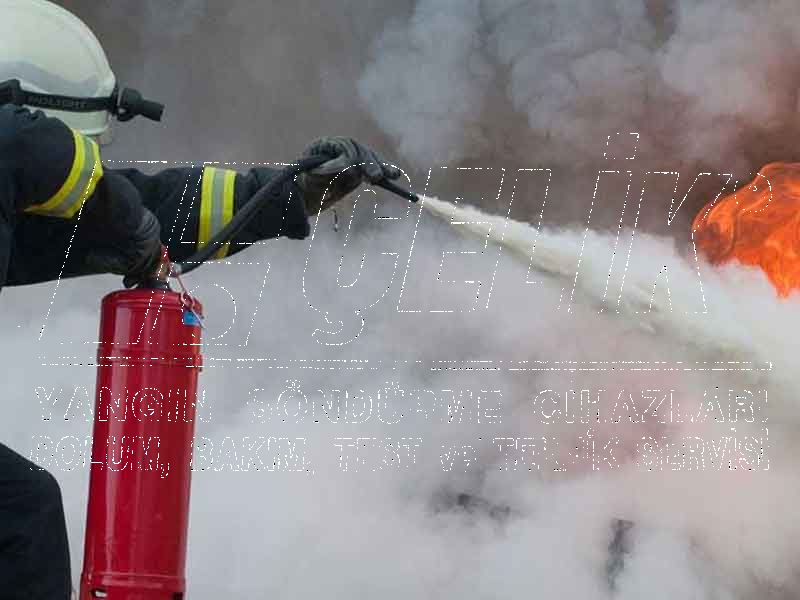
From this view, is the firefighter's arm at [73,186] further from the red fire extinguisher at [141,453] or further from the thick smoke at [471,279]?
the thick smoke at [471,279]

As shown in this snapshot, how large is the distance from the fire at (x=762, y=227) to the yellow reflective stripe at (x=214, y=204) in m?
2.07

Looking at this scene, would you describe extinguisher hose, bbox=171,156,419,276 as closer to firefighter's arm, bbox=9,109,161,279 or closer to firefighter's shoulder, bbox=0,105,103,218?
firefighter's arm, bbox=9,109,161,279

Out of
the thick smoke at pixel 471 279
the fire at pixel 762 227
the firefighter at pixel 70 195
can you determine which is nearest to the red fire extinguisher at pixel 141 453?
the firefighter at pixel 70 195

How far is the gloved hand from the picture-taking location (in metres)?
2.49

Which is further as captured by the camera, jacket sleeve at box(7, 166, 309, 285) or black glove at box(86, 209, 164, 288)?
jacket sleeve at box(7, 166, 309, 285)

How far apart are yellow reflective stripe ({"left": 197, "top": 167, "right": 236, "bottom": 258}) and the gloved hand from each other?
0.17 metres

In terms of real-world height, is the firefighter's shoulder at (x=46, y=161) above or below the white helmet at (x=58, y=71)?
below

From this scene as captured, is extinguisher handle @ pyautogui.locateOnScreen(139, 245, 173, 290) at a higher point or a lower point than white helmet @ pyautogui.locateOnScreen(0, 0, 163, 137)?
lower

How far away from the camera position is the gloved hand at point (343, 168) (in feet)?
8.17

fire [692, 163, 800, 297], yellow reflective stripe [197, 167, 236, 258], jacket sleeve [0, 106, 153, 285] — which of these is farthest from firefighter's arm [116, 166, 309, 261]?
fire [692, 163, 800, 297]

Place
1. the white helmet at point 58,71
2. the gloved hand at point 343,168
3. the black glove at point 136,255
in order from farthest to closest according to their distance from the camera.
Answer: the gloved hand at point 343,168
the white helmet at point 58,71
the black glove at point 136,255

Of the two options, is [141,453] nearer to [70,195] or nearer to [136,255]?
[136,255]

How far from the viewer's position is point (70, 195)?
2027mm

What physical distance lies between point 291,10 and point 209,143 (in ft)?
1.70
